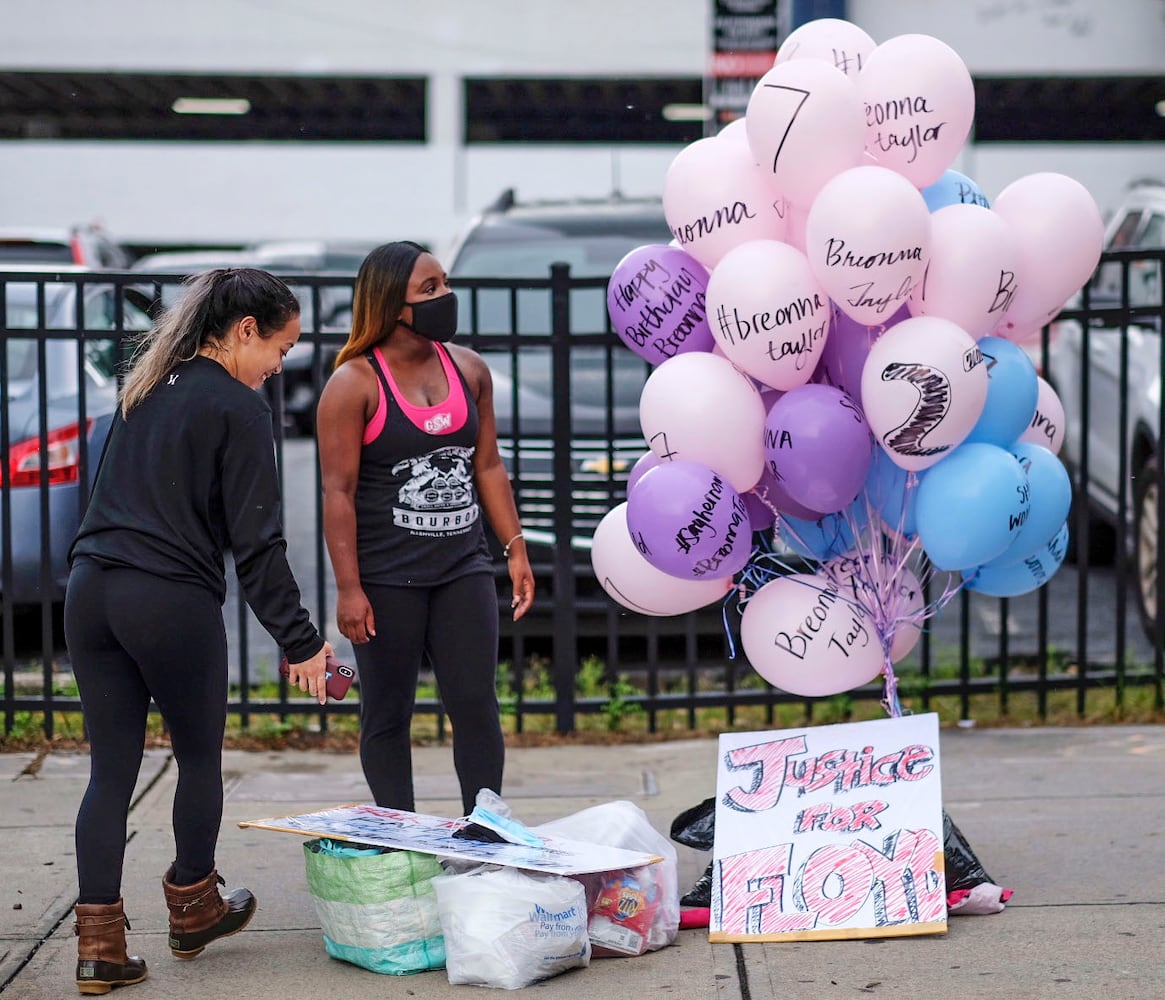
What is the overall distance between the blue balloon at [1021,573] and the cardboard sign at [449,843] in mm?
1136

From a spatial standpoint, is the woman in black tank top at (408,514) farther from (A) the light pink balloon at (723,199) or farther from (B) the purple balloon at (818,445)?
(B) the purple balloon at (818,445)

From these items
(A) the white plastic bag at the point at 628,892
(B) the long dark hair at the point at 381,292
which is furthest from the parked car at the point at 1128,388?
(B) the long dark hair at the point at 381,292

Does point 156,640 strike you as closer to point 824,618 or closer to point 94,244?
point 824,618

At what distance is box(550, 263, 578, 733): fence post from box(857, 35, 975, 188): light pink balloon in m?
2.05

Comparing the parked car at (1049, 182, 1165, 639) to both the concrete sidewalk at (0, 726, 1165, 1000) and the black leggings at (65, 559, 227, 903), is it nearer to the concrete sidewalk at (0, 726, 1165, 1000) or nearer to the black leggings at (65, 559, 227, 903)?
the concrete sidewalk at (0, 726, 1165, 1000)

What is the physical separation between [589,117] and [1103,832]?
74.9ft

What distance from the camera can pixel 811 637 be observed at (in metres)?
4.00

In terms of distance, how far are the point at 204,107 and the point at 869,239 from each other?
82.7 ft

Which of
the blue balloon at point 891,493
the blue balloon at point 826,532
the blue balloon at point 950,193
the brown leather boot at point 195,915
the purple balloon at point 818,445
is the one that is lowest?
the brown leather boot at point 195,915

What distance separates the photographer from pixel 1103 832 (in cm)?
475

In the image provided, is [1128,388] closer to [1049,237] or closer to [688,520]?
[1049,237]

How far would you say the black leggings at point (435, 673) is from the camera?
408 centimetres

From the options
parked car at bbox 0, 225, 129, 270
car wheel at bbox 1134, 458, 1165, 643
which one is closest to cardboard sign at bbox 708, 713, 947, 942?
car wheel at bbox 1134, 458, 1165, 643

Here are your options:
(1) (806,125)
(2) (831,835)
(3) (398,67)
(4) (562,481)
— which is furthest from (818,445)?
(3) (398,67)
